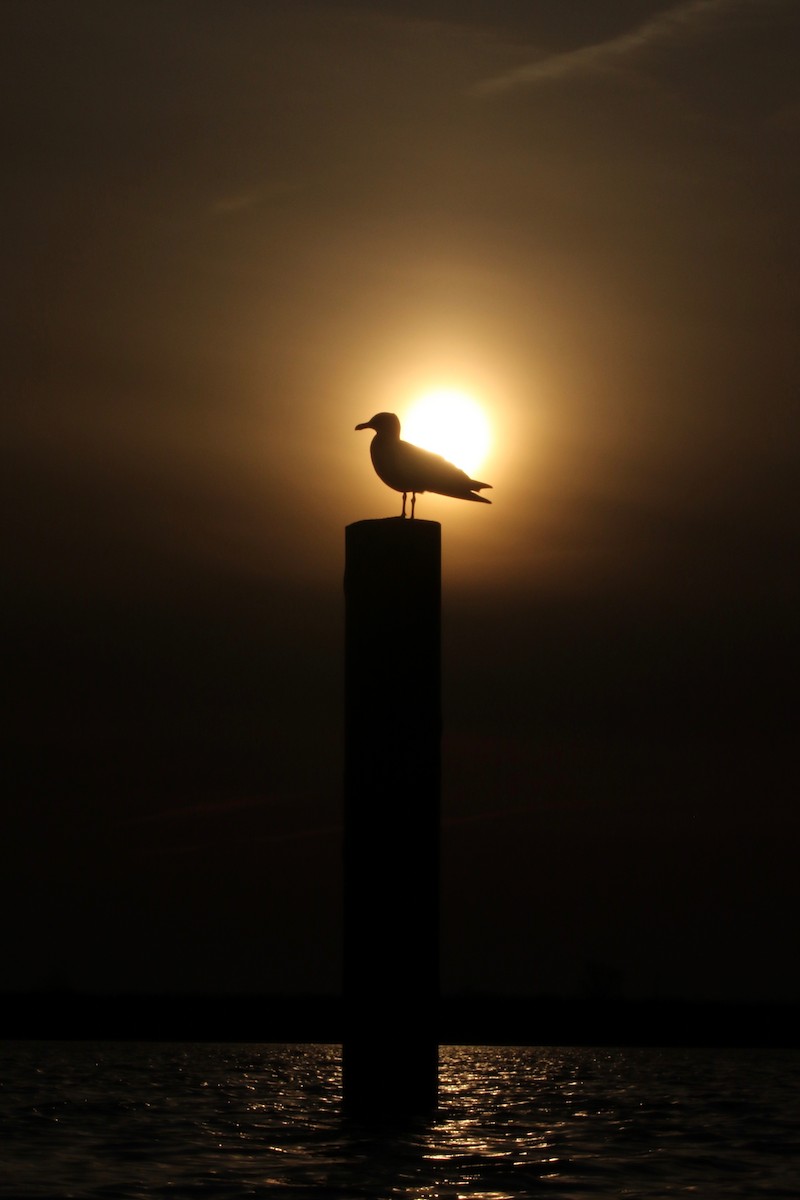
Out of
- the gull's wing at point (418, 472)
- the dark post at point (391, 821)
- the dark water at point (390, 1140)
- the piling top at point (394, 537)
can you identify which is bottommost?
the dark water at point (390, 1140)

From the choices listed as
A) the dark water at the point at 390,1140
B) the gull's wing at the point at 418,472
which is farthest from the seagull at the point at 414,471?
the dark water at the point at 390,1140

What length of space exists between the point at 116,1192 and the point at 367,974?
2.40 meters

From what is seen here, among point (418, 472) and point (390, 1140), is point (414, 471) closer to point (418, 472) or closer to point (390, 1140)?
point (418, 472)

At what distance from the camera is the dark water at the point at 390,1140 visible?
11.2 metres

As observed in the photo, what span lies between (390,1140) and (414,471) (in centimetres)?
589

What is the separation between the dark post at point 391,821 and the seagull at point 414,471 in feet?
5.84

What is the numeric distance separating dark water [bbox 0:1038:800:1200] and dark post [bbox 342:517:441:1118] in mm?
223

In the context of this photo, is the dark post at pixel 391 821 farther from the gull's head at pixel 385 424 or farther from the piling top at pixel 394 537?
the gull's head at pixel 385 424

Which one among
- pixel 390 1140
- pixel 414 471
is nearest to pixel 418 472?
pixel 414 471

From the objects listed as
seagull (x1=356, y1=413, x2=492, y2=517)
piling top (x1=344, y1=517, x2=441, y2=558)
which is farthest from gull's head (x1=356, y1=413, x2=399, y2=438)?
piling top (x1=344, y1=517, x2=441, y2=558)

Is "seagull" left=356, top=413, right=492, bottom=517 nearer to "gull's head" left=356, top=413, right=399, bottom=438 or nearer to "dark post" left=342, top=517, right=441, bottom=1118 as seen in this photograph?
"gull's head" left=356, top=413, right=399, bottom=438

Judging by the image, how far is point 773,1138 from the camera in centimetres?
1491

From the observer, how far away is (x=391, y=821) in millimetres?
12203

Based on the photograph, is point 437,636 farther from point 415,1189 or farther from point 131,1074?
point 131,1074
